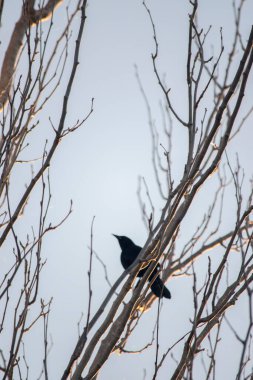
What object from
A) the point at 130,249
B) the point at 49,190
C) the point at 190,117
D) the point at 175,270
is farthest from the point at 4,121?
the point at 130,249

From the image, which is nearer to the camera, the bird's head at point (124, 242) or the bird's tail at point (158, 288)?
the bird's tail at point (158, 288)

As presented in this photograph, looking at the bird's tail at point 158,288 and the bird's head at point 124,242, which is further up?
the bird's head at point 124,242

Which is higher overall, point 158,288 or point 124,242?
point 124,242

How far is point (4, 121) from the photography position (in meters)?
2.78

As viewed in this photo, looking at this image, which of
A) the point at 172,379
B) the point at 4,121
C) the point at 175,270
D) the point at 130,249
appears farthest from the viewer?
the point at 130,249

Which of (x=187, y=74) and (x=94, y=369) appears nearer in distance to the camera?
(x=94, y=369)

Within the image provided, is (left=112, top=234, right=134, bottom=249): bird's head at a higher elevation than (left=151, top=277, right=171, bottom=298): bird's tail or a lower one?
higher

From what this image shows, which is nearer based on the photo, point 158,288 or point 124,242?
point 158,288

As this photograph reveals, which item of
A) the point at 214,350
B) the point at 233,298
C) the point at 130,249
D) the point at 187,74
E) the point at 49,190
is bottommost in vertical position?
the point at 214,350

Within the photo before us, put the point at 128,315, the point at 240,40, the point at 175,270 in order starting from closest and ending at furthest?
the point at 128,315 < the point at 240,40 < the point at 175,270

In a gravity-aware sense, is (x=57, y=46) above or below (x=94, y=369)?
above

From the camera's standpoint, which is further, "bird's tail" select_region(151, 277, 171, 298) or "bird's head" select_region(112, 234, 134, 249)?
"bird's head" select_region(112, 234, 134, 249)

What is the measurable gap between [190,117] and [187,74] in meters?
0.21

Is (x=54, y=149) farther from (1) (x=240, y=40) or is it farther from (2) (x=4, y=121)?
(1) (x=240, y=40)
